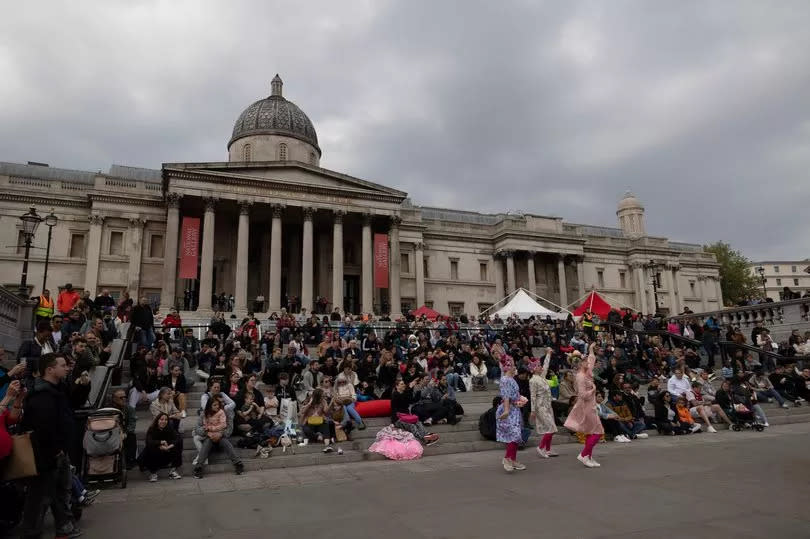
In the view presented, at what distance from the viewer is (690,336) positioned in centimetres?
2217

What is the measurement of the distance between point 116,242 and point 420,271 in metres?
21.2

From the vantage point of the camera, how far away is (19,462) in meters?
4.49

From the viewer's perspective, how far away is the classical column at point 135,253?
33.2 metres

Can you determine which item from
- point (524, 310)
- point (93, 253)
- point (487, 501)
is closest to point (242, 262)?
point (93, 253)

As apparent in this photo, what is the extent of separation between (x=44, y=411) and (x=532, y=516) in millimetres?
4946

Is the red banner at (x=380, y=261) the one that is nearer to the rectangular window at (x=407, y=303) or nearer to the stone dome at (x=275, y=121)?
the rectangular window at (x=407, y=303)

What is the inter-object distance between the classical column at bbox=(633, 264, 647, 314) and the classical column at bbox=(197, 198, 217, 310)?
1530 inches

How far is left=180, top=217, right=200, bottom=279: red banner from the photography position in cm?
3023

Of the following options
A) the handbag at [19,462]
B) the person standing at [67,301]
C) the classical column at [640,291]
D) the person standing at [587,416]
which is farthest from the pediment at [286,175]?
the handbag at [19,462]

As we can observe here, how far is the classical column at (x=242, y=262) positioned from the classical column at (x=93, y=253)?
9.16 meters

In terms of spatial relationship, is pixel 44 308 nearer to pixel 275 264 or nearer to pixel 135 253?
pixel 275 264

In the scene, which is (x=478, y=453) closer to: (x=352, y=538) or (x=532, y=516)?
(x=532, y=516)

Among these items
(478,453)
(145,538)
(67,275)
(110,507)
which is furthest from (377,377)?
(67,275)

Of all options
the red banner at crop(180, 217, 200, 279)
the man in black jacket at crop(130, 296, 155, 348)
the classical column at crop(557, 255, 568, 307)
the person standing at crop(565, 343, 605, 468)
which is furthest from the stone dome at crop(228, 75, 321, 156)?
the person standing at crop(565, 343, 605, 468)
